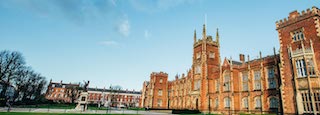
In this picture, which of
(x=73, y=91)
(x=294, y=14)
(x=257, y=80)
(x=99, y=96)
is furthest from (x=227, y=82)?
(x=99, y=96)

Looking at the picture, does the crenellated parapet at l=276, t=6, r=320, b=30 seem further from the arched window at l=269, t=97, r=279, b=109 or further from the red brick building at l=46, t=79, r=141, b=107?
the red brick building at l=46, t=79, r=141, b=107

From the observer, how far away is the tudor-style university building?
2428cm

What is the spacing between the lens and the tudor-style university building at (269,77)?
2428 cm

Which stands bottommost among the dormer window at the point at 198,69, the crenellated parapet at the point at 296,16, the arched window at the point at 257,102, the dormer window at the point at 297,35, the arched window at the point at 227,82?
the arched window at the point at 257,102

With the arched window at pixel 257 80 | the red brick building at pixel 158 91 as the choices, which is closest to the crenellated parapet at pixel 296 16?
the arched window at pixel 257 80

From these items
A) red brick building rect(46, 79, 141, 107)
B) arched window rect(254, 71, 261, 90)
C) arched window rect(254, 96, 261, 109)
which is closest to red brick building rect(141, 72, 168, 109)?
arched window rect(254, 96, 261, 109)

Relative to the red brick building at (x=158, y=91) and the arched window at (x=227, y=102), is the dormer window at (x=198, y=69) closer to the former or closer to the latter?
the arched window at (x=227, y=102)

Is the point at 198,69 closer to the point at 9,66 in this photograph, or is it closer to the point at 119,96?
the point at 9,66

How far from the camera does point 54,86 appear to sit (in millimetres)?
132125

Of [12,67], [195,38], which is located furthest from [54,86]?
[195,38]

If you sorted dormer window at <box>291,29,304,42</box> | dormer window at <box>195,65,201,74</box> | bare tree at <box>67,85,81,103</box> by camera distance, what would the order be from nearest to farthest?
dormer window at <box>291,29,304,42</box>, dormer window at <box>195,65,201,74</box>, bare tree at <box>67,85,81,103</box>

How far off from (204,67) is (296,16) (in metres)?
25.0

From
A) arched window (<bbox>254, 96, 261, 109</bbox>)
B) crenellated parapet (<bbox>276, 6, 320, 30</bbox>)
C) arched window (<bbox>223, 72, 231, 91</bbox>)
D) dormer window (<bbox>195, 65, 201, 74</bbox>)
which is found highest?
crenellated parapet (<bbox>276, 6, 320, 30</bbox>)

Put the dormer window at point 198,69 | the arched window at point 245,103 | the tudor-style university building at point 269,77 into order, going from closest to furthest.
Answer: the tudor-style university building at point 269,77 → the arched window at point 245,103 → the dormer window at point 198,69
